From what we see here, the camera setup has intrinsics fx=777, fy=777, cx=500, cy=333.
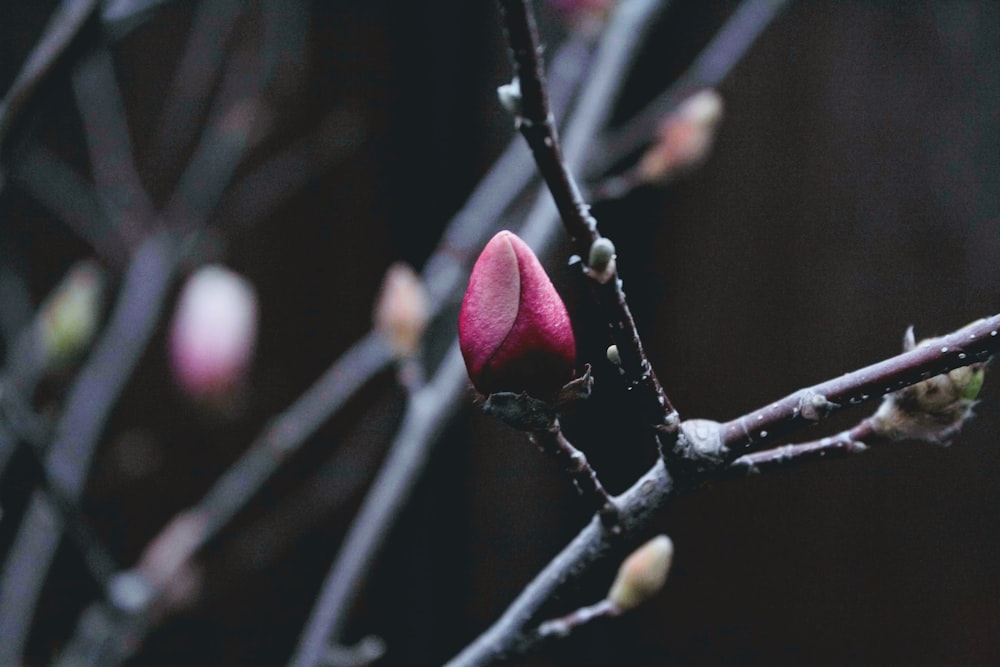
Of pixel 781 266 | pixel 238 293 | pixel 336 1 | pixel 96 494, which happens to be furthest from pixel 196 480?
pixel 781 266

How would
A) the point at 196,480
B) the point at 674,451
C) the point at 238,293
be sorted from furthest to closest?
the point at 196,480 → the point at 238,293 → the point at 674,451

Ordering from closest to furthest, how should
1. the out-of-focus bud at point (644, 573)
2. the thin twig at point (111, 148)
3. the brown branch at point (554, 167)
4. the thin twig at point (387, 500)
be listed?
the brown branch at point (554, 167) → the out-of-focus bud at point (644, 573) → the thin twig at point (387, 500) → the thin twig at point (111, 148)

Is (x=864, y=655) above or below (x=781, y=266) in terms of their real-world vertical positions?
below

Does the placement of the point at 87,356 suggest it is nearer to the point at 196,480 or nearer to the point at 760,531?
the point at 196,480

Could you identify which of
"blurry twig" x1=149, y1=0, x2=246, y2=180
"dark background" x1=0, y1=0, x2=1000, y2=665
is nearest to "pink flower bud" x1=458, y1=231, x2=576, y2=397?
"dark background" x1=0, y1=0, x2=1000, y2=665

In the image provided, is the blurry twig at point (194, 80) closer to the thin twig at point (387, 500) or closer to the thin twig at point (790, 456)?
the thin twig at point (387, 500)

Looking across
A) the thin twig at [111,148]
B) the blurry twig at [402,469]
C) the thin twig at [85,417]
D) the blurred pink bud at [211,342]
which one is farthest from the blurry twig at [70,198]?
the blurry twig at [402,469]

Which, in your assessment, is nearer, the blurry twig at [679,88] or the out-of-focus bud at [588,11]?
the out-of-focus bud at [588,11]

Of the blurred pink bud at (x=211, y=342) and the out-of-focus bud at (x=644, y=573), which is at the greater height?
the blurred pink bud at (x=211, y=342)

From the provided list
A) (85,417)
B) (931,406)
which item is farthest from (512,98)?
(85,417)
